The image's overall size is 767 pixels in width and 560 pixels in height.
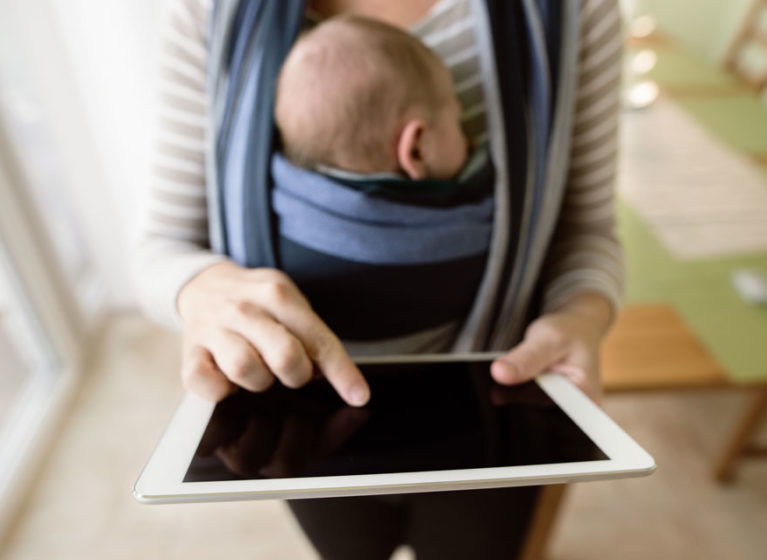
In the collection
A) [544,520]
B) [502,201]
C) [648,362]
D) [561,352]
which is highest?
[502,201]

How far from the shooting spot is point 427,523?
0.55 meters

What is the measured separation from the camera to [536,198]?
1.55 feet

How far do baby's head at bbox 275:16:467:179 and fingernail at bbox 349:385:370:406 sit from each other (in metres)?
0.20

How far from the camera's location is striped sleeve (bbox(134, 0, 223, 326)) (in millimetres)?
449

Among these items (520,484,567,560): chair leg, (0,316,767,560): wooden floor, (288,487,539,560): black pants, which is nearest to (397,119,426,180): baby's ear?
(288,487,539,560): black pants

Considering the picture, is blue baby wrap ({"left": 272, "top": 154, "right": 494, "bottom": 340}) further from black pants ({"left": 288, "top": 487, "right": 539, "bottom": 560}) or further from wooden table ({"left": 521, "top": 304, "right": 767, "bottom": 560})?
wooden table ({"left": 521, "top": 304, "right": 767, "bottom": 560})

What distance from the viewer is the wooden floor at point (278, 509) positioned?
109cm

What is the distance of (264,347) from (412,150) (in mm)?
227

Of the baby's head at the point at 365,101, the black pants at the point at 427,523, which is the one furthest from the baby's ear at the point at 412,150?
the black pants at the point at 427,523

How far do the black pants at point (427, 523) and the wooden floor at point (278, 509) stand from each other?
0.53 metres

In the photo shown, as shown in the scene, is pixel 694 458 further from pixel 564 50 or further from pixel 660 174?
pixel 564 50

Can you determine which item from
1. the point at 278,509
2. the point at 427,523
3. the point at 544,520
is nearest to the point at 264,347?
the point at 427,523

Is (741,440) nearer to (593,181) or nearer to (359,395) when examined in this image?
(593,181)

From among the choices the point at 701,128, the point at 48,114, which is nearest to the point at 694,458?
the point at 701,128
